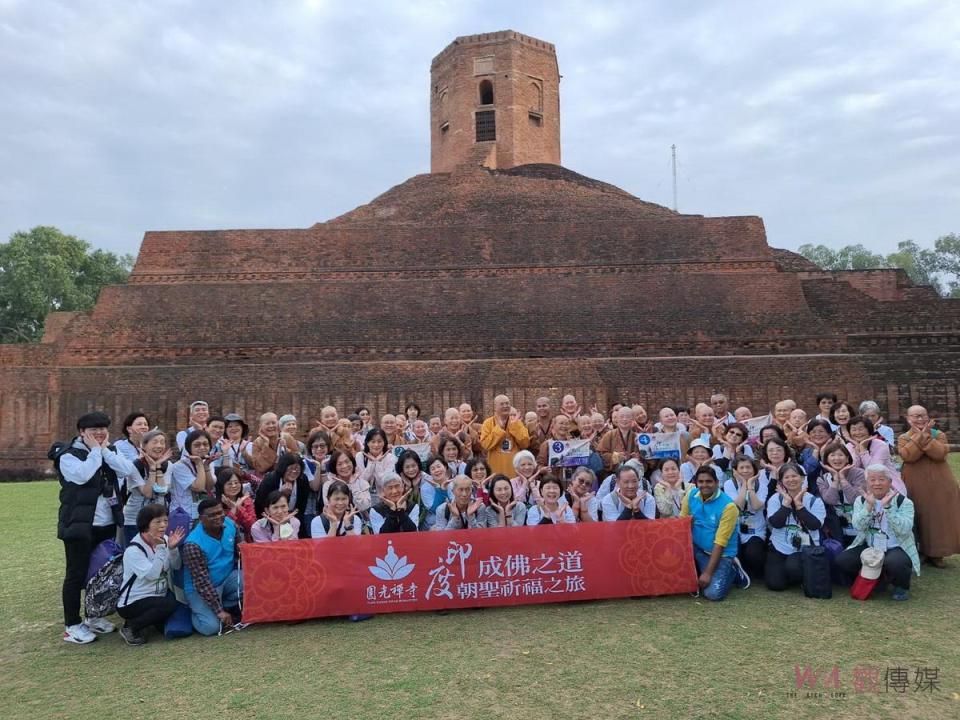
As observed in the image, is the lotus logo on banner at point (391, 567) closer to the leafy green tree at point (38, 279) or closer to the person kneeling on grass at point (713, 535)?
the person kneeling on grass at point (713, 535)

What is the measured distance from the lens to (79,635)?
4.89 metres

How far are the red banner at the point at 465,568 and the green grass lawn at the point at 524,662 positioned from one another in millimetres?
117

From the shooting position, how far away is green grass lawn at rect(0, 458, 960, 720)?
3695 millimetres

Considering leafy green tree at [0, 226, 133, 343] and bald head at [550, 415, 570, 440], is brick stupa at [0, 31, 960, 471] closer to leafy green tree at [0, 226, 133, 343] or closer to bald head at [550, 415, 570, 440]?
bald head at [550, 415, 570, 440]

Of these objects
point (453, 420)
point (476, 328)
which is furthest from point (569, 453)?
point (476, 328)

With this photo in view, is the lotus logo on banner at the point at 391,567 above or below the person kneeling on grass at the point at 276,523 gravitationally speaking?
below

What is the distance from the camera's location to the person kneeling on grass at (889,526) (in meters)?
5.25

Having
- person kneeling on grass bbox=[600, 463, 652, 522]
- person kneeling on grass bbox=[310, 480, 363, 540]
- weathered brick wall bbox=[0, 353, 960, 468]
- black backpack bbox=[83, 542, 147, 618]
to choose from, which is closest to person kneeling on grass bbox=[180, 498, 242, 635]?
black backpack bbox=[83, 542, 147, 618]

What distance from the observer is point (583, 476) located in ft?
18.9

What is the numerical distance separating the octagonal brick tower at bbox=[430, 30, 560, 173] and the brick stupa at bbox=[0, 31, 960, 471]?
10.6m

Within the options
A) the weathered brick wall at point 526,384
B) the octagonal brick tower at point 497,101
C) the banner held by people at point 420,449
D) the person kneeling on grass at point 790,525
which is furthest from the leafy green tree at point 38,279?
the person kneeling on grass at point 790,525

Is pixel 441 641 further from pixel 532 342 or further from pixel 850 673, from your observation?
pixel 532 342

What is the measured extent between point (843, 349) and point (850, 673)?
13.9m

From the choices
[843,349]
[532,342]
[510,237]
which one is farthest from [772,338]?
[510,237]
